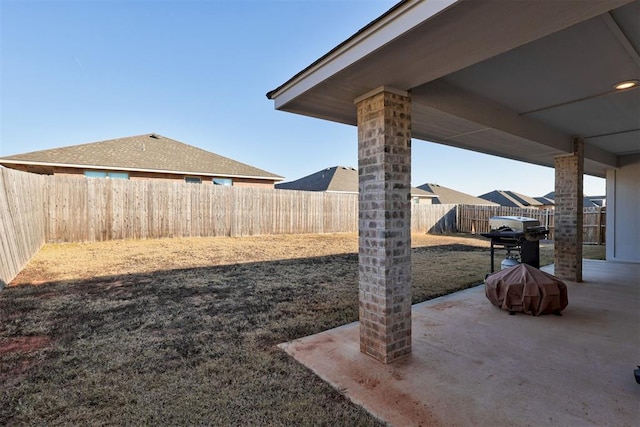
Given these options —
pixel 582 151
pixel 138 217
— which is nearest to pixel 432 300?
pixel 582 151

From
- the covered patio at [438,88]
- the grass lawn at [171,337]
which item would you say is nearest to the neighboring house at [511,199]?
the grass lawn at [171,337]

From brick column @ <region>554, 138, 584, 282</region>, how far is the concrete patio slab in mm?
1636

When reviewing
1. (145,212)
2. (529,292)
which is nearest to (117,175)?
(145,212)

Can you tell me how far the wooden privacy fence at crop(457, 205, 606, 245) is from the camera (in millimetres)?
12578

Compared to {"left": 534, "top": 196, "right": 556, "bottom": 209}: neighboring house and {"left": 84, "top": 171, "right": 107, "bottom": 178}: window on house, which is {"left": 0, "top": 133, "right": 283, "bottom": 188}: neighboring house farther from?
{"left": 534, "top": 196, "right": 556, "bottom": 209}: neighboring house

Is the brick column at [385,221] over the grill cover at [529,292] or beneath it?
over

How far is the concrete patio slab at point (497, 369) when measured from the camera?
195 cm

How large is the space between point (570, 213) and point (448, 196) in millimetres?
25542

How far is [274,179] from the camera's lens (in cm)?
1644

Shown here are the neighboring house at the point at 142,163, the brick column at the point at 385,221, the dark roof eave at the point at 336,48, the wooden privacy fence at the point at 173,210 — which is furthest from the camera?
the neighboring house at the point at 142,163

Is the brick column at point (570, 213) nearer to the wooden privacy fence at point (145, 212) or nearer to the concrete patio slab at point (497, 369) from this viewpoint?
the concrete patio slab at point (497, 369)

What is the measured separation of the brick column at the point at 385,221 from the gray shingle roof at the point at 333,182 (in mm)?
17488

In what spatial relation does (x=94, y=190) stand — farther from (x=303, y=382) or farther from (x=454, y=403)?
(x=454, y=403)

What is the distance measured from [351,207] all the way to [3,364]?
1345 centimetres
